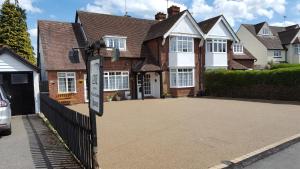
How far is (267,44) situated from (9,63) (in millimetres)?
34702

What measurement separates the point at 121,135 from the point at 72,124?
2837mm

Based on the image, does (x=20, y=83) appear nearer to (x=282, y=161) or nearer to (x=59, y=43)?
(x=59, y=43)

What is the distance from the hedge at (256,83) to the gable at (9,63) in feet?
49.7

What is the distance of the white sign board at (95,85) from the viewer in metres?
4.82

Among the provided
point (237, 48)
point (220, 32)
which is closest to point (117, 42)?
point (220, 32)

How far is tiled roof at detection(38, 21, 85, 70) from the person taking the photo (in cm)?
2167

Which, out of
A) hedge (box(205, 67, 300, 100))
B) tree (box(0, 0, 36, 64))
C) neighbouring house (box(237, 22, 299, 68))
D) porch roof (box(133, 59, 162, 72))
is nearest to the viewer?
hedge (box(205, 67, 300, 100))

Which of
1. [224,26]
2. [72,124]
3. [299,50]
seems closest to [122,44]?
[224,26]

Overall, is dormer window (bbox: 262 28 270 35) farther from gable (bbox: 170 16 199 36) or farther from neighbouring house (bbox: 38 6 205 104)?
gable (bbox: 170 16 199 36)

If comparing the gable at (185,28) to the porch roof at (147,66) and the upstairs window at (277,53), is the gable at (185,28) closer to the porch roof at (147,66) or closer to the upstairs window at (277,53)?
the porch roof at (147,66)

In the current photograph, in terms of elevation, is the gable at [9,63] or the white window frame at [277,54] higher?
the white window frame at [277,54]

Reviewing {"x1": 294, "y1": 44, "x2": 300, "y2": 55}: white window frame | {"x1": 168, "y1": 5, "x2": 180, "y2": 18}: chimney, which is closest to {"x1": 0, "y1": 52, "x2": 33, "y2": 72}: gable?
{"x1": 168, "y1": 5, "x2": 180, "y2": 18}: chimney

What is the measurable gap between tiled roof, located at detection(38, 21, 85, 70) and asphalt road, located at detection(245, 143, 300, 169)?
17.6 m

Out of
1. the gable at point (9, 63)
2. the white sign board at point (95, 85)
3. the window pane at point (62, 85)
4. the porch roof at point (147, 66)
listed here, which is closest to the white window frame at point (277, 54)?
the porch roof at point (147, 66)
